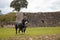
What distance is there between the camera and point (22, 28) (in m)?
29.5

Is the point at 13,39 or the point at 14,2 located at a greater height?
the point at 13,39

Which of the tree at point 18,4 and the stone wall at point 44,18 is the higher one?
the stone wall at point 44,18

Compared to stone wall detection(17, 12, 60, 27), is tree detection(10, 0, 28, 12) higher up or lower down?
lower down

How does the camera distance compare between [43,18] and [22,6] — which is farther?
[22,6]

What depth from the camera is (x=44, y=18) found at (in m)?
66.0

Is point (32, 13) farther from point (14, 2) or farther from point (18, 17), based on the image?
point (14, 2)

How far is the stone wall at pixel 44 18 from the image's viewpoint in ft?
214

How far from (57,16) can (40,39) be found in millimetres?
44618

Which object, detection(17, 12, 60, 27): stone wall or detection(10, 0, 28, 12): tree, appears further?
detection(10, 0, 28, 12): tree

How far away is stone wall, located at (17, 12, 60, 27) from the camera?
6531cm

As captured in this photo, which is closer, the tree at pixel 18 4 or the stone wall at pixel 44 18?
the stone wall at pixel 44 18

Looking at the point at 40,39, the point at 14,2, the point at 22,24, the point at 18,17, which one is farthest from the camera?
the point at 14,2

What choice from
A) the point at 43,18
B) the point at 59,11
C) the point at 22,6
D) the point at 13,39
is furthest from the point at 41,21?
the point at 13,39

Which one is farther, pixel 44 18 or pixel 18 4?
pixel 18 4
